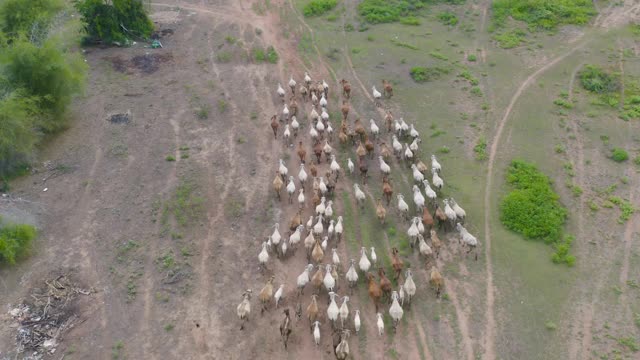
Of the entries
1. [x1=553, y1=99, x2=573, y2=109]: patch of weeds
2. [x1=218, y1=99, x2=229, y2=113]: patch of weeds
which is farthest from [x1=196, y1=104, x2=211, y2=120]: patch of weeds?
[x1=553, y1=99, x2=573, y2=109]: patch of weeds

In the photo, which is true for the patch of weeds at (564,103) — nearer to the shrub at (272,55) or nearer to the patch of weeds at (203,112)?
the shrub at (272,55)

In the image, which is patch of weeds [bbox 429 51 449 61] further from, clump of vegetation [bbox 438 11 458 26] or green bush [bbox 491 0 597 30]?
green bush [bbox 491 0 597 30]

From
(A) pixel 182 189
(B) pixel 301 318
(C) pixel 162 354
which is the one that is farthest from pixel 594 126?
(C) pixel 162 354

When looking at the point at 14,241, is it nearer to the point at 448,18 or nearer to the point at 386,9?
the point at 386,9

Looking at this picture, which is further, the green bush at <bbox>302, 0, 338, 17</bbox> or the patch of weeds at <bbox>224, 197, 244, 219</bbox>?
the green bush at <bbox>302, 0, 338, 17</bbox>

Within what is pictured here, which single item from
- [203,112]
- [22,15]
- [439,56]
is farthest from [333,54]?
[22,15]

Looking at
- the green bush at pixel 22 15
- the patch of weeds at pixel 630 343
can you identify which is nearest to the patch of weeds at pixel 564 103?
the patch of weeds at pixel 630 343
